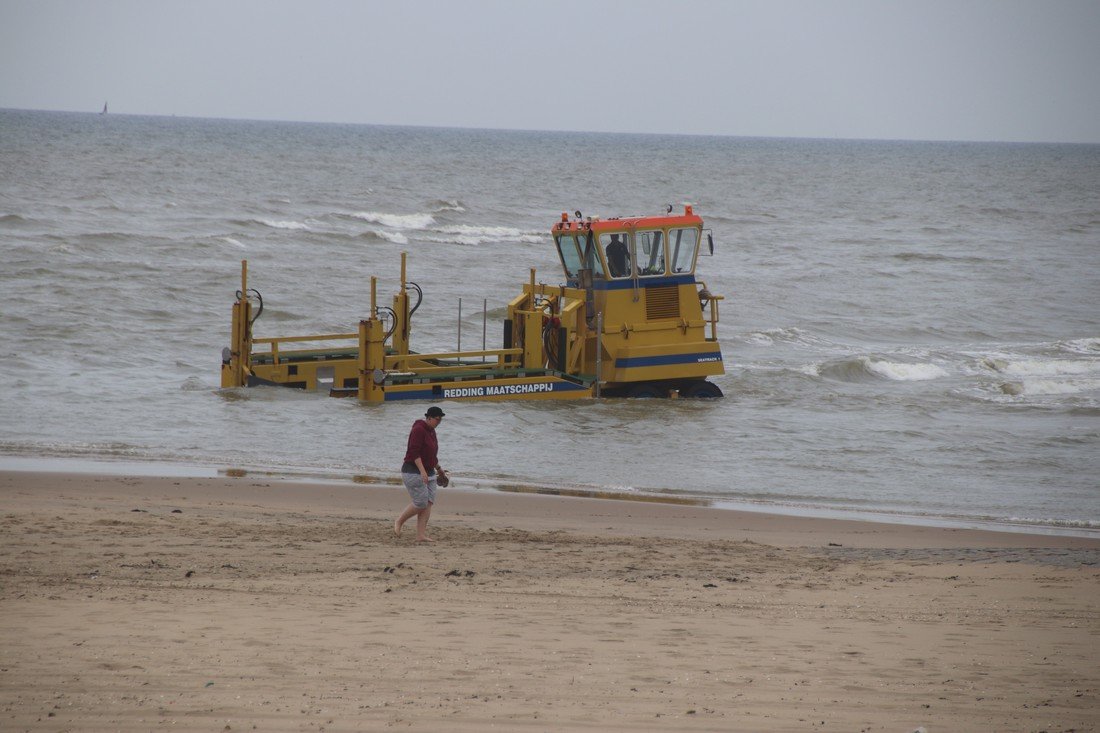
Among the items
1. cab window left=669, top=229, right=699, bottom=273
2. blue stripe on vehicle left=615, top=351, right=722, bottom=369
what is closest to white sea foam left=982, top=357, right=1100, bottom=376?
blue stripe on vehicle left=615, top=351, right=722, bottom=369

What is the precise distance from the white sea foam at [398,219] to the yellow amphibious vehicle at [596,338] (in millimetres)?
31838

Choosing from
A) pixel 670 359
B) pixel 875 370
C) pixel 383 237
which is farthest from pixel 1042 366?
pixel 383 237

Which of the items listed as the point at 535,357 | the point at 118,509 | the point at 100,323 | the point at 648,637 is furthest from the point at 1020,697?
the point at 100,323

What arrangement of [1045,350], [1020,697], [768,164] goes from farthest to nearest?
[768,164] < [1045,350] < [1020,697]

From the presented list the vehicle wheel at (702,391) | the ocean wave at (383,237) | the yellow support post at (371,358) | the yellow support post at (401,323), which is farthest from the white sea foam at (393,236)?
the yellow support post at (371,358)

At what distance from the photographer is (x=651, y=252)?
17.5 meters

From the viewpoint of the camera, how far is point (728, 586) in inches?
336

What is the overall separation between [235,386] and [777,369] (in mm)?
9862

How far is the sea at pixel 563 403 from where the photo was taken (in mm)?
13867

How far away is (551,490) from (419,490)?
11.3 feet

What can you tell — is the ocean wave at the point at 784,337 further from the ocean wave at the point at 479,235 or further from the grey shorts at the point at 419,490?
the ocean wave at the point at 479,235

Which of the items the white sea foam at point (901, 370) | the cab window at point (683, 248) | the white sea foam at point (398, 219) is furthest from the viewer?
the white sea foam at point (398, 219)

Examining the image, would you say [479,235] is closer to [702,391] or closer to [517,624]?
[702,391]

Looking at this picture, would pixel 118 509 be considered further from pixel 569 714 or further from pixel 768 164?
pixel 768 164
